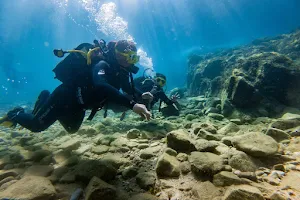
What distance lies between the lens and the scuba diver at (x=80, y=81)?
3.77 metres

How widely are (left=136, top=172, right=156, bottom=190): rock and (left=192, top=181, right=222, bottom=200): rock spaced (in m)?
0.47

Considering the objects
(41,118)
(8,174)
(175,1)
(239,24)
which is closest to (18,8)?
(175,1)

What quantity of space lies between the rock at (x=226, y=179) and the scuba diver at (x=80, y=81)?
85.3 inches

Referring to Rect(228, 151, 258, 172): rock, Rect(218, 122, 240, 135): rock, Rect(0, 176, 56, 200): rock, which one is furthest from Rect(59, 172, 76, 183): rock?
Rect(218, 122, 240, 135): rock

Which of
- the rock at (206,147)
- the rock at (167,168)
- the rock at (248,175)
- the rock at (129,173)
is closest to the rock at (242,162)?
the rock at (248,175)

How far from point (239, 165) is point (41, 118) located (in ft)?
14.9

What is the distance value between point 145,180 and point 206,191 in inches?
26.7

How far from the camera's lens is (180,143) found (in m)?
2.65

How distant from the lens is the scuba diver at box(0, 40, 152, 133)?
3770 mm

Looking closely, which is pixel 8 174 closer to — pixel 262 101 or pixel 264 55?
pixel 262 101

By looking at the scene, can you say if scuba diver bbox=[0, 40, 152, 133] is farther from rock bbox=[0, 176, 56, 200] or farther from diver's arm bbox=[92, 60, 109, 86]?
rock bbox=[0, 176, 56, 200]

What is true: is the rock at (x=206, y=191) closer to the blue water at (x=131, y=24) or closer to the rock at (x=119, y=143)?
the rock at (x=119, y=143)

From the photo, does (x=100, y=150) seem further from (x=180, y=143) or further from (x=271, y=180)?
(x=271, y=180)

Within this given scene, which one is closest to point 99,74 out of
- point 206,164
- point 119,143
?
point 119,143
